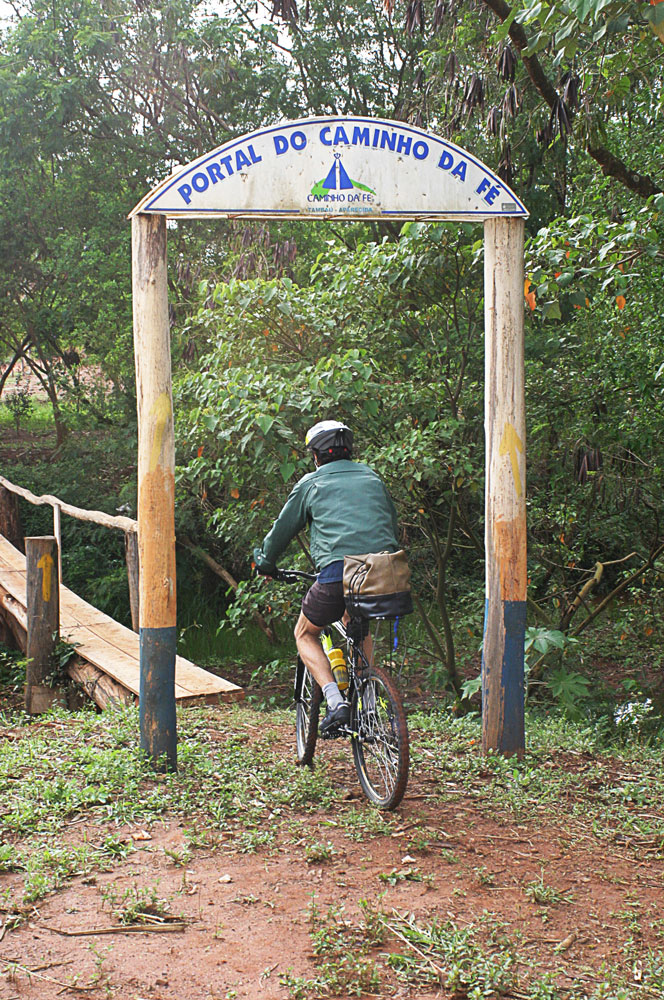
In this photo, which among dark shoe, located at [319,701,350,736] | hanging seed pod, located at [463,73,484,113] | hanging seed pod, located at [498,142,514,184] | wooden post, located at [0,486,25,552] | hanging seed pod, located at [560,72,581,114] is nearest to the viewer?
dark shoe, located at [319,701,350,736]

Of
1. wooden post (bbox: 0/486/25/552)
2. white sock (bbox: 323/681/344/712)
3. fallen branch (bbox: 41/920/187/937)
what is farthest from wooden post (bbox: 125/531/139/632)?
wooden post (bbox: 0/486/25/552)

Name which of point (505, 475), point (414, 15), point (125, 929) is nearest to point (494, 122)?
point (414, 15)

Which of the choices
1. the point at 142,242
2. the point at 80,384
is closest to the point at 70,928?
the point at 142,242

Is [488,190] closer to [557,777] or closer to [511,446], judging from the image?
[511,446]

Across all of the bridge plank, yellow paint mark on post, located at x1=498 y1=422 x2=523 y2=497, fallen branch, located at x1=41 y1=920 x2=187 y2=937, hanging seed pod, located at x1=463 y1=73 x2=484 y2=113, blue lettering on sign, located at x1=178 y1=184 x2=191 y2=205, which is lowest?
the bridge plank

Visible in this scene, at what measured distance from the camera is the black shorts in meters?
4.50

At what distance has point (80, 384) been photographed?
16875 millimetres

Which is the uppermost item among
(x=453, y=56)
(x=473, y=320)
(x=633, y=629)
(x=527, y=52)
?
(x=453, y=56)

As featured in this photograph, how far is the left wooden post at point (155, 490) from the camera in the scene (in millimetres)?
4574

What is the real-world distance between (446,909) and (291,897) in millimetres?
553

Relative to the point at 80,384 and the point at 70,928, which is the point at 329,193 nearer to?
the point at 70,928

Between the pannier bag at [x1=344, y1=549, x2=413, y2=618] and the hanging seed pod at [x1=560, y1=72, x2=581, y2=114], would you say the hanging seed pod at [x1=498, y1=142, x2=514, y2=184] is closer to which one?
the hanging seed pod at [x1=560, y1=72, x2=581, y2=114]

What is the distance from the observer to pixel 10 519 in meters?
14.7

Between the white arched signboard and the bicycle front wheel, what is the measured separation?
0.89 metres
